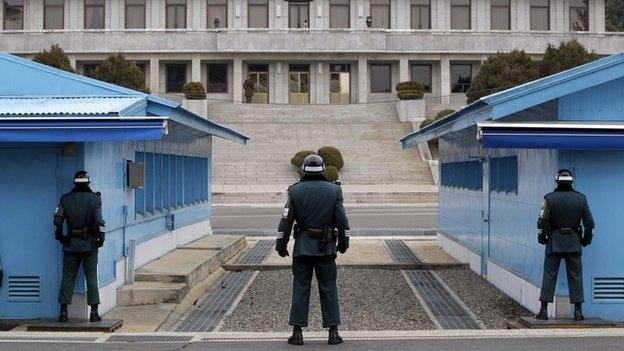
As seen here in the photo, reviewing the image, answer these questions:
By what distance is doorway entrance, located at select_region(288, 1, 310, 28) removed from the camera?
56062 millimetres

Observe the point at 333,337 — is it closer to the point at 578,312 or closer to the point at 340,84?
the point at 578,312

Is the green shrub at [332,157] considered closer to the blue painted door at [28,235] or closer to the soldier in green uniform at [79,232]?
the blue painted door at [28,235]

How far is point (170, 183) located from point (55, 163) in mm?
5075

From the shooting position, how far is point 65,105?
32.8ft

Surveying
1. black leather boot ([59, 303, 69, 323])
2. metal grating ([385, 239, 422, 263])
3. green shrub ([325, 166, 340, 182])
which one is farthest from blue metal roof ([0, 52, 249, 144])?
green shrub ([325, 166, 340, 182])

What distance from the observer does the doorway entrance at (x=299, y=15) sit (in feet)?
184

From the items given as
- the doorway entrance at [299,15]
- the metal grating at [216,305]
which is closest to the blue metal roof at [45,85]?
the metal grating at [216,305]

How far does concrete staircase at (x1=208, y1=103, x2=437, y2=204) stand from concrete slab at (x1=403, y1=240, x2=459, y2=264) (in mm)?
13475

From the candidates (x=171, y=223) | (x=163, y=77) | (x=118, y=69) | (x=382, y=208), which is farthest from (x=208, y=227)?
(x=163, y=77)

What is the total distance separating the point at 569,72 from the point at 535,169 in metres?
1.42

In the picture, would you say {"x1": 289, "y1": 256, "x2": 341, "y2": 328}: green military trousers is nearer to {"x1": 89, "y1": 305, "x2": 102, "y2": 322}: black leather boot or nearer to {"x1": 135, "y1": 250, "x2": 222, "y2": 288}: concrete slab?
{"x1": 89, "y1": 305, "x2": 102, "y2": 322}: black leather boot

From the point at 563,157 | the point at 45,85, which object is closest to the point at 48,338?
the point at 45,85

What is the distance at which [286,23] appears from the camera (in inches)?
2205

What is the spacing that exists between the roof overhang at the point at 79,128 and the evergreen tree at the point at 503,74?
125 ft
